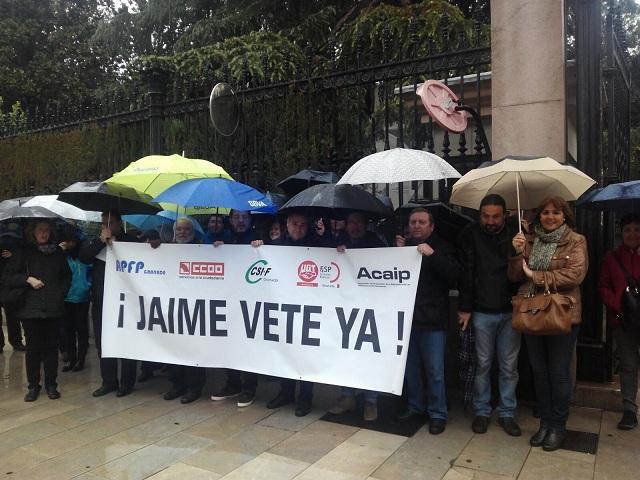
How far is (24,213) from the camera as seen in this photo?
526cm

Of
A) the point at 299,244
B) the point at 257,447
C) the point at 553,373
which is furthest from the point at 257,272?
the point at 553,373

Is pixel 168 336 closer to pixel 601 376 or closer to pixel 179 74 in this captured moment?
pixel 601 376

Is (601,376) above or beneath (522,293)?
beneath

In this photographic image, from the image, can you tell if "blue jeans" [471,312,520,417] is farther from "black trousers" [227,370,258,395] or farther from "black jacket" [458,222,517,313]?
"black trousers" [227,370,258,395]

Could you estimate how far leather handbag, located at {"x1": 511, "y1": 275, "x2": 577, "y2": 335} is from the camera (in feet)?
12.8

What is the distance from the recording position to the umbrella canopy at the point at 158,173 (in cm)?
536

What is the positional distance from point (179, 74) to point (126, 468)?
8309 mm

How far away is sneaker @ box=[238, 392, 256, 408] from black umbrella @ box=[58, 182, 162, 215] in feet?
6.66

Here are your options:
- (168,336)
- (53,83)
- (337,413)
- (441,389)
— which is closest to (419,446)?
(441,389)

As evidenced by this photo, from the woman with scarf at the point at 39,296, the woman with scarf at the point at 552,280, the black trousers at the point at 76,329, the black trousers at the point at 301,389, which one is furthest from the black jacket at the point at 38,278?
the woman with scarf at the point at 552,280

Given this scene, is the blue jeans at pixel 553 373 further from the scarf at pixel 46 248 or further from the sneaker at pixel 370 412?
the scarf at pixel 46 248

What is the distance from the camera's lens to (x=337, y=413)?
4.93 meters

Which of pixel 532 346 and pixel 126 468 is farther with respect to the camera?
pixel 532 346

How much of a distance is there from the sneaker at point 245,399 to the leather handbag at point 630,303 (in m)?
3.27
